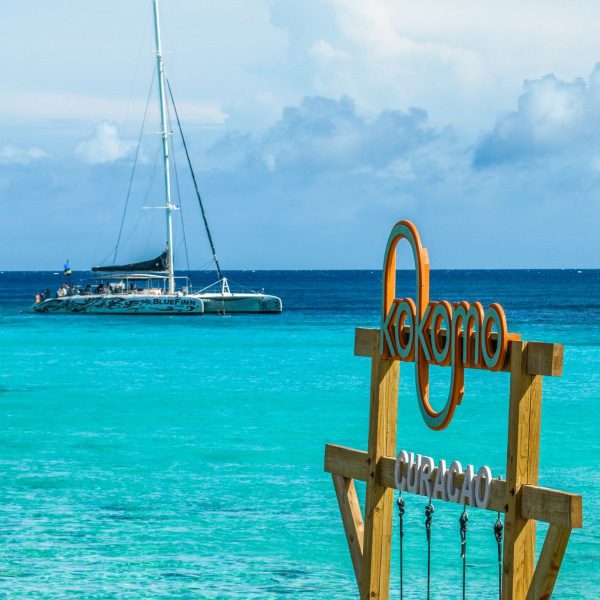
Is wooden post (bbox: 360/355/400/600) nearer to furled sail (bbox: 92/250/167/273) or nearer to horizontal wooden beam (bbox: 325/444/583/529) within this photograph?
horizontal wooden beam (bbox: 325/444/583/529)

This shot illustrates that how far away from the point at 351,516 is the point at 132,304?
71.1 m

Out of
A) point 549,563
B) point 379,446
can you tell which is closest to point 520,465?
point 549,563

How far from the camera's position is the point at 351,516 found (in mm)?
9961

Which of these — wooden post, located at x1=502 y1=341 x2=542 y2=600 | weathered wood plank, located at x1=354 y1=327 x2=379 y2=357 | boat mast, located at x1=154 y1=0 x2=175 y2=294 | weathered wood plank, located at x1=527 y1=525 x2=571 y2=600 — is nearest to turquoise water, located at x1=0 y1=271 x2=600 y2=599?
weathered wood plank, located at x1=354 y1=327 x2=379 y2=357

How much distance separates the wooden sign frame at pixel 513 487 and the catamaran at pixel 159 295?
218 ft

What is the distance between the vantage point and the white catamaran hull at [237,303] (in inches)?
3228

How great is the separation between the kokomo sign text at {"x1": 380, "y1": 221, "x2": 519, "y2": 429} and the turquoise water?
21.3ft

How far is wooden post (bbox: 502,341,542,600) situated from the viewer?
26.5 feet

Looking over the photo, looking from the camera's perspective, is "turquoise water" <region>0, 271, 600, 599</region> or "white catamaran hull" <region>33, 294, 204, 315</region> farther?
"white catamaran hull" <region>33, 294, 204, 315</region>

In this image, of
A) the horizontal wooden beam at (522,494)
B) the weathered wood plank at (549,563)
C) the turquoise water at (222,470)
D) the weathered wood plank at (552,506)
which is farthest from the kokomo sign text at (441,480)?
the turquoise water at (222,470)

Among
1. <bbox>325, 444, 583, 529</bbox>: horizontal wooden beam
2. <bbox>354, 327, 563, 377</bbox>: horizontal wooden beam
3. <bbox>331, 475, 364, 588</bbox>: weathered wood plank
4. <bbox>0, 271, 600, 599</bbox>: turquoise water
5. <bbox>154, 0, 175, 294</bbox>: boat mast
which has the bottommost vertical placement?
<bbox>0, 271, 600, 599</bbox>: turquoise water

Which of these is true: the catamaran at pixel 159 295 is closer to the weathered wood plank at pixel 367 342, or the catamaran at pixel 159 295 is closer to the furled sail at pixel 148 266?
the furled sail at pixel 148 266

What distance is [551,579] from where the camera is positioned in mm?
8062

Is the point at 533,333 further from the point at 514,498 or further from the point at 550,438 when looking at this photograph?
the point at 514,498
